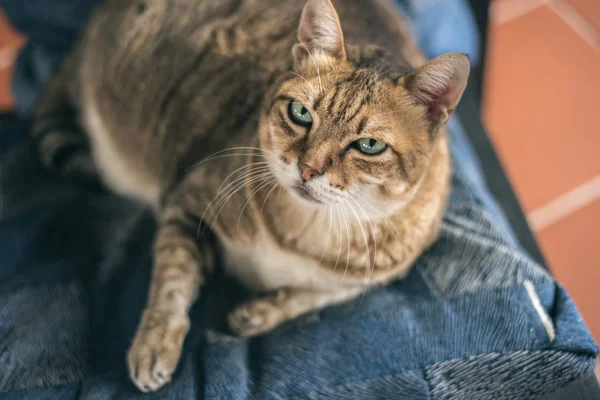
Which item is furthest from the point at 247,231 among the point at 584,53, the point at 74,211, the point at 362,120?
the point at 584,53

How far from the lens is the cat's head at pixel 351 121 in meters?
0.83

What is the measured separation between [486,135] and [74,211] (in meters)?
1.19

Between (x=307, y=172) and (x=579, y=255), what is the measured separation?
1217 millimetres

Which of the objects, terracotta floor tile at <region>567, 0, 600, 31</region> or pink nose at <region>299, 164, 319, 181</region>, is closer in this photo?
pink nose at <region>299, 164, 319, 181</region>

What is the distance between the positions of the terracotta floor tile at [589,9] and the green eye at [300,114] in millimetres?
1913

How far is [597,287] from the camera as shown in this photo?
158 cm

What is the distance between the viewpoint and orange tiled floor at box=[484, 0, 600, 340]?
1691mm

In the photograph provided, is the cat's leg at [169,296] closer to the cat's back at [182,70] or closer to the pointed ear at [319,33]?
the cat's back at [182,70]

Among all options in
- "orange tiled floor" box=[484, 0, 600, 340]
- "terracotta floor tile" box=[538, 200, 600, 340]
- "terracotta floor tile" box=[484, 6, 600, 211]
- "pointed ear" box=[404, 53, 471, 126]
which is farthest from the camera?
"terracotta floor tile" box=[484, 6, 600, 211]

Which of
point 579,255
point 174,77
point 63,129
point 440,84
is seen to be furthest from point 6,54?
point 579,255

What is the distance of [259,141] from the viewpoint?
991mm

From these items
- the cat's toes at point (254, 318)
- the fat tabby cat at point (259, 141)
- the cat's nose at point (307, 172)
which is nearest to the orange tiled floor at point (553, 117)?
the fat tabby cat at point (259, 141)

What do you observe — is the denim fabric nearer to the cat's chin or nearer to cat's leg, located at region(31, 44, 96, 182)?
cat's leg, located at region(31, 44, 96, 182)

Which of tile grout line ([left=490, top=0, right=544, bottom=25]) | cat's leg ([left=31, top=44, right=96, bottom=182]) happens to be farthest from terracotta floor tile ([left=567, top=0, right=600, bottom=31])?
cat's leg ([left=31, top=44, right=96, bottom=182])
